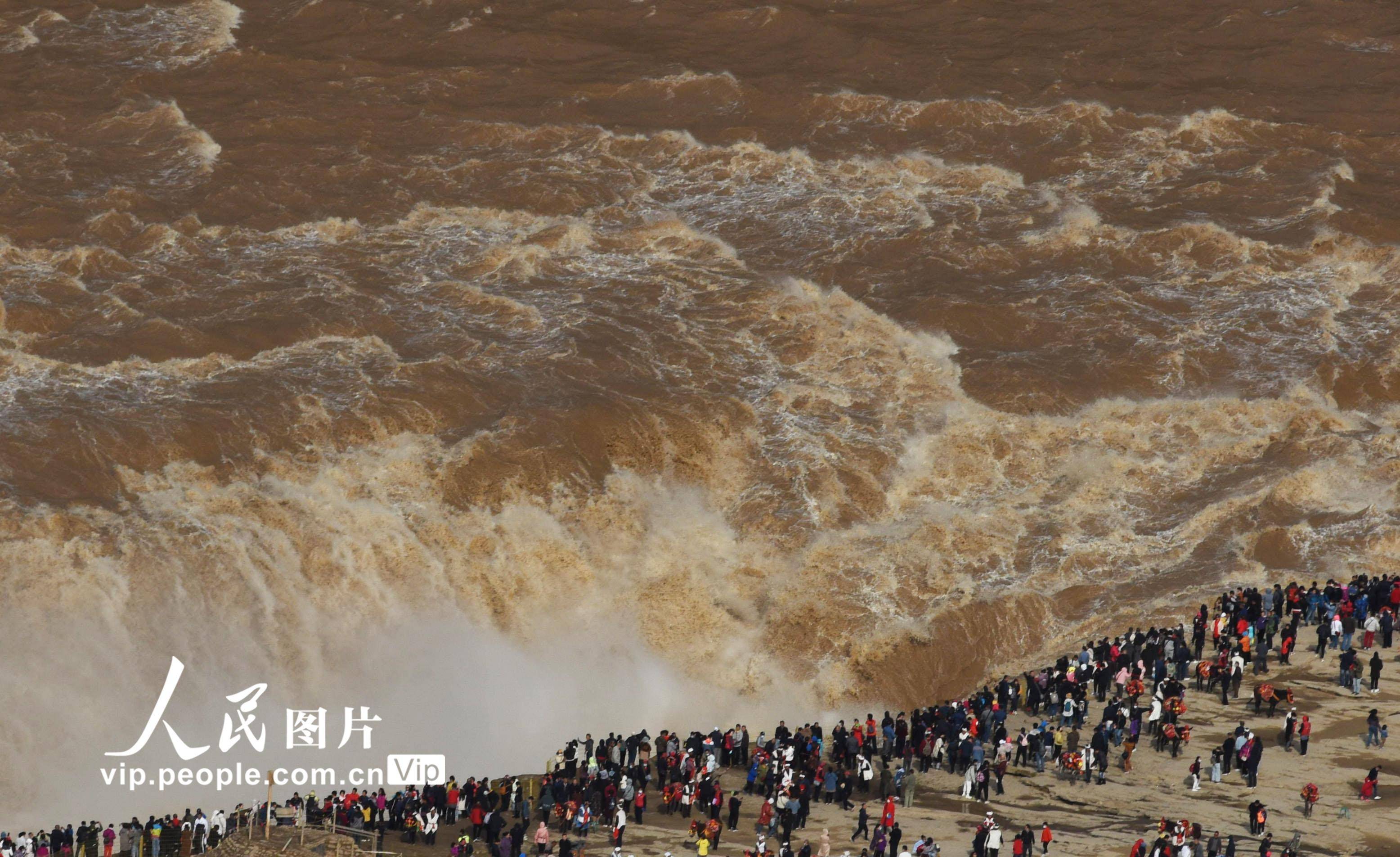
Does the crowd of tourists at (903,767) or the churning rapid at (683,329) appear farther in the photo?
the churning rapid at (683,329)

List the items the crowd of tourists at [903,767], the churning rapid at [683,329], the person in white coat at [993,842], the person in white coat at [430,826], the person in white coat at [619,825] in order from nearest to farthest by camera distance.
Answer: the person in white coat at [993,842] → the crowd of tourists at [903,767] → the person in white coat at [619,825] → the person in white coat at [430,826] → the churning rapid at [683,329]

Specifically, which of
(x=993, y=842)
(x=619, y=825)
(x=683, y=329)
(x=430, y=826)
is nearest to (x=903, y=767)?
(x=993, y=842)

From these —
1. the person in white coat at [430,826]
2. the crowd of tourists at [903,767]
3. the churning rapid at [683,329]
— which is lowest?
the person in white coat at [430,826]

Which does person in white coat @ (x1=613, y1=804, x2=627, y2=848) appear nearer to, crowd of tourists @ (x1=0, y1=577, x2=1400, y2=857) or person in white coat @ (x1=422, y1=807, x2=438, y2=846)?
crowd of tourists @ (x1=0, y1=577, x2=1400, y2=857)

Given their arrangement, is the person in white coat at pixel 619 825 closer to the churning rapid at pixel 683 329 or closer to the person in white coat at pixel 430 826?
the person in white coat at pixel 430 826

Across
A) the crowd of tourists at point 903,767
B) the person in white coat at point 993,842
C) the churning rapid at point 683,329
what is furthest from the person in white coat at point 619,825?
the churning rapid at point 683,329

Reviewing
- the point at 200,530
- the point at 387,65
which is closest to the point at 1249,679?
the point at 200,530
